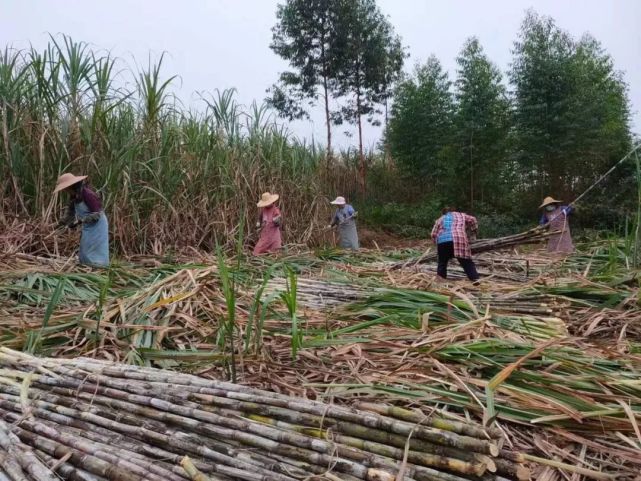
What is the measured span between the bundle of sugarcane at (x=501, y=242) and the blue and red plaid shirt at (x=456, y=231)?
6.1 inches

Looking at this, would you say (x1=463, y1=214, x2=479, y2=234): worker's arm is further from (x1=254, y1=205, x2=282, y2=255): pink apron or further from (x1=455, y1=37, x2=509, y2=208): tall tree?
(x1=455, y1=37, x2=509, y2=208): tall tree

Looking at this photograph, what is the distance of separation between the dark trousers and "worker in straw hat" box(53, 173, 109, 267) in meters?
3.10

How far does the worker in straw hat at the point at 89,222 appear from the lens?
4879mm

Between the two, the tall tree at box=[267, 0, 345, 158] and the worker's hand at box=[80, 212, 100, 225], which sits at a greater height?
the tall tree at box=[267, 0, 345, 158]

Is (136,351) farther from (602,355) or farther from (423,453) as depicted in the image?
(602,355)

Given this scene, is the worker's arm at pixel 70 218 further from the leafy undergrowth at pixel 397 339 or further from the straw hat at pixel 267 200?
the straw hat at pixel 267 200

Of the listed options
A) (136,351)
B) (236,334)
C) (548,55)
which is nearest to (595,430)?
(236,334)

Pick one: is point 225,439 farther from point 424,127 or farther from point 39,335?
point 424,127

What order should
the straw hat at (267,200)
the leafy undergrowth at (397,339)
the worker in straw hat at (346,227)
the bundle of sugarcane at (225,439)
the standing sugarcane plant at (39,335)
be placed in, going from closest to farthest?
1. the bundle of sugarcane at (225,439)
2. the leafy undergrowth at (397,339)
3. the standing sugarcane plant at (39,335)
4. the straw hat at (267,200)
5. the worker in straw hat at (346,227)

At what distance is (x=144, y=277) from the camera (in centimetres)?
407

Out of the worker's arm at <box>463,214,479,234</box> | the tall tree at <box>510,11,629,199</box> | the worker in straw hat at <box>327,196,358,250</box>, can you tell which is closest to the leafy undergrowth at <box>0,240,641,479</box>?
the worker's arm at <box>463,214,479,234</box>

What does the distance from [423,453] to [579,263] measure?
3871 millimetres

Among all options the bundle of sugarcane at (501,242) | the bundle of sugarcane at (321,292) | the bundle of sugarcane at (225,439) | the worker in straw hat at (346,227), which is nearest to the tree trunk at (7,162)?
the bundle of sugarcane at (321,292)

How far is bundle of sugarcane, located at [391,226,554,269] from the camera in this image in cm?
437
